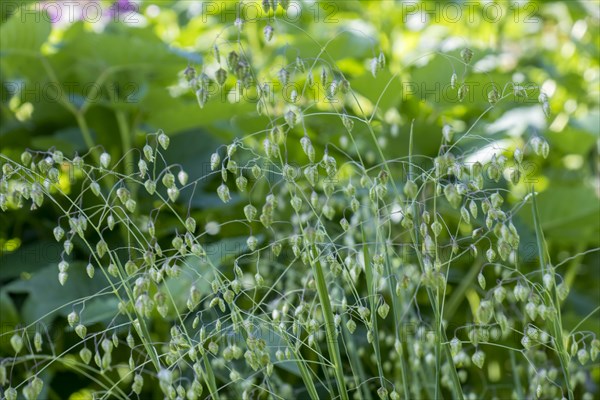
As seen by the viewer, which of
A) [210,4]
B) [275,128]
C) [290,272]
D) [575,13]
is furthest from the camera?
[575,13]

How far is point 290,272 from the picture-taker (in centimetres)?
97

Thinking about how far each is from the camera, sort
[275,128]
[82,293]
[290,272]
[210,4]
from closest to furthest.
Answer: [275,128], [290,272], [82,293], [210,4]

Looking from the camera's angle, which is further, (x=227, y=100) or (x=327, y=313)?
(x=227, y=100)

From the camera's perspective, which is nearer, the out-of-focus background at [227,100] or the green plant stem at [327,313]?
the green plant stem at [327,313]

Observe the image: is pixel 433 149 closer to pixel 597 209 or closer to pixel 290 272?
pixel 597 209

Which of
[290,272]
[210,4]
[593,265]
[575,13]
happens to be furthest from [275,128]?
[575,13]

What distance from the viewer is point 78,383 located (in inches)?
46.2

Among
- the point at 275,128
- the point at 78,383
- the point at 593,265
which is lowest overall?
the point at 593,265

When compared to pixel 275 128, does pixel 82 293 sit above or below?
below

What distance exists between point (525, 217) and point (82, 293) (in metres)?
0.64

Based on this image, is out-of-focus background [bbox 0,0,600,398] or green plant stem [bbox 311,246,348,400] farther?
out-of-focus background [bbox 0,0,600,398]

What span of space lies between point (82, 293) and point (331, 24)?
33.0 inches

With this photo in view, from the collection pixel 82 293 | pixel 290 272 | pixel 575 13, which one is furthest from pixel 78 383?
pixel 575 13

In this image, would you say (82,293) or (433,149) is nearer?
(82,293)
